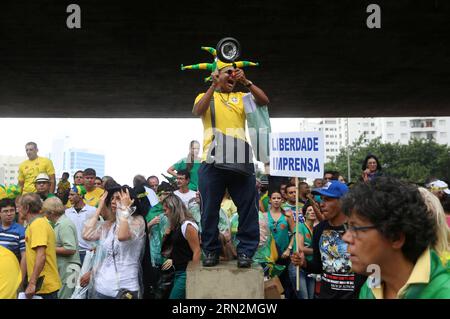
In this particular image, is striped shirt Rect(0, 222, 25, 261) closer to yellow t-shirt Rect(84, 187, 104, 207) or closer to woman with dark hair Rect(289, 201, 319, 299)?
yellow t-shirt Rect(84, 187, 104, 207)

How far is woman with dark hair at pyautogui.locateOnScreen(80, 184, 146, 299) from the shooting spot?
12.7ft

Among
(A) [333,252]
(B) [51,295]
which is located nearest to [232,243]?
(A) [333,252]

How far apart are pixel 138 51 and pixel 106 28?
4.66 feet

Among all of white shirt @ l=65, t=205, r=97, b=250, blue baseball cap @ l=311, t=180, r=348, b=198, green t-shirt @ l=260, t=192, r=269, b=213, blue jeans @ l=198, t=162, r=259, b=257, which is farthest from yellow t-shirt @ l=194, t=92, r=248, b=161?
white shirt @ l=65, t=205, r=97, b=250

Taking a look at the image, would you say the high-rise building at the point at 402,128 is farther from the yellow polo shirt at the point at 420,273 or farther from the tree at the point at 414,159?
the yellow polo shirt at the point at 420,273

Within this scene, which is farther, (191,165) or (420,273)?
(191,165)

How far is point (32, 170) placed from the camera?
8016 mm

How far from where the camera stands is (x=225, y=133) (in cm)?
386

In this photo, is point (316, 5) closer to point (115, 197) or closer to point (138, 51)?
point (138, 51)

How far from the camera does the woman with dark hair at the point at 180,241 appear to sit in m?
4.43

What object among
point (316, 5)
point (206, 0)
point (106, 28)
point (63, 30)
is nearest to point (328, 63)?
point (316, 5)

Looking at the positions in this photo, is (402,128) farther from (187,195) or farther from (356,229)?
(356,229)

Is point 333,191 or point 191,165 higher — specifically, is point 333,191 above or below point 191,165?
below

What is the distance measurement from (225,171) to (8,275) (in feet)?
7.34
